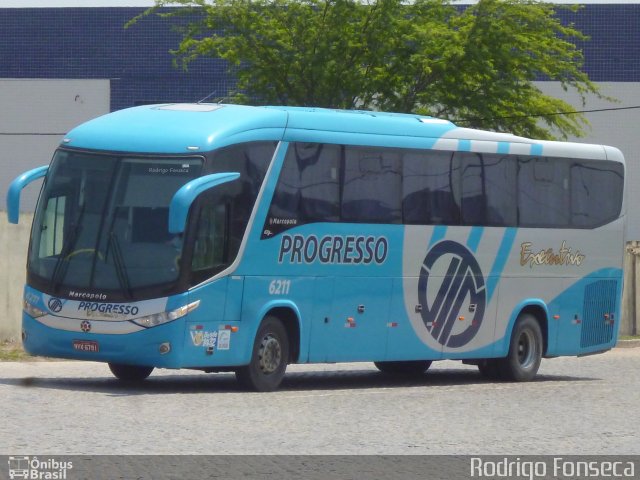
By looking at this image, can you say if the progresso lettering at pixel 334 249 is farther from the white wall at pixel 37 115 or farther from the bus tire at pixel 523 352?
the white wall at pixel 37 115

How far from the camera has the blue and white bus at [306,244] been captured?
15953mm

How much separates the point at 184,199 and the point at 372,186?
3839mm

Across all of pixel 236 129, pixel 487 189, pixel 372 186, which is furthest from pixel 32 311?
pixel 487 189

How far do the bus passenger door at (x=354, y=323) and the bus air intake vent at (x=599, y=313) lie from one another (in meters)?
4.75

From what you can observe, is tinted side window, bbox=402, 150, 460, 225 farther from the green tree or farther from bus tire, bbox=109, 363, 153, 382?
the green tree

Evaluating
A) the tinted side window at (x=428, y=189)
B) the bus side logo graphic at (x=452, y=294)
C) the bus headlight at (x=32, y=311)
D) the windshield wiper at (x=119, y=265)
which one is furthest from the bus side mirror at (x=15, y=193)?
the bus side logo graphic at (x=452, y=294)

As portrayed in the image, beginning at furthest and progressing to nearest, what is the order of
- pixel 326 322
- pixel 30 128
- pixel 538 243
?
1. pixel 30 128
2. pixel 538 243
3. pixel 326 322

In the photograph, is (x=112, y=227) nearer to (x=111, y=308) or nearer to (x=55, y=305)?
(x=111, y=308)

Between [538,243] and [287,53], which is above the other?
[287,53]

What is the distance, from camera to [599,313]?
2253cm

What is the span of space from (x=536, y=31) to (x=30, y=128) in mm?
23791
